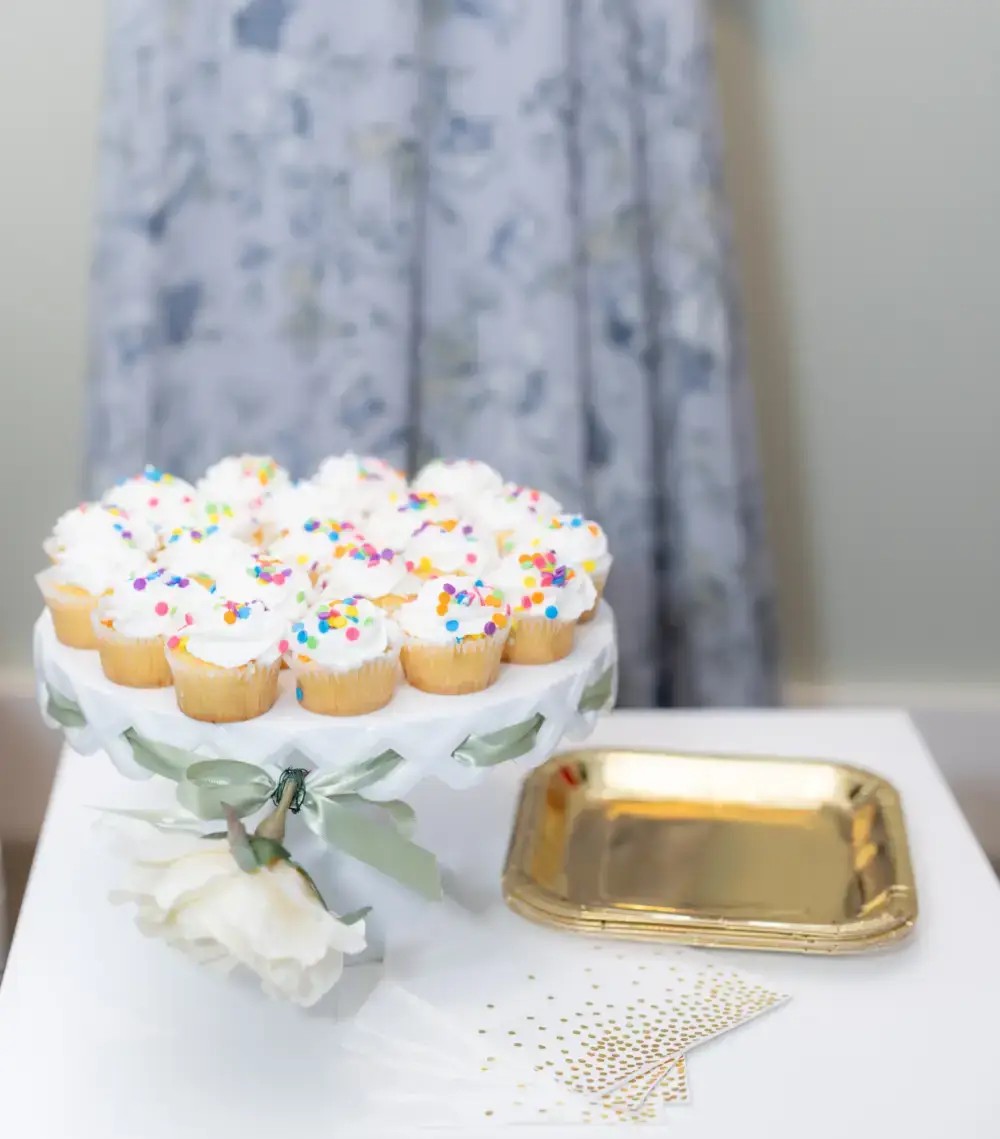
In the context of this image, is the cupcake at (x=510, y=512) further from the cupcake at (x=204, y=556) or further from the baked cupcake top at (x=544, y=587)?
the cupcake at (x=204, y=556)

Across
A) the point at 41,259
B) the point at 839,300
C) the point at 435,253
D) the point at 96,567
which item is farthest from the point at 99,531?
the point at 839,300

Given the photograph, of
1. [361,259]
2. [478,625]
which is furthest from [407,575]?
[361,259]

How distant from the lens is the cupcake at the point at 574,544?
103 cm

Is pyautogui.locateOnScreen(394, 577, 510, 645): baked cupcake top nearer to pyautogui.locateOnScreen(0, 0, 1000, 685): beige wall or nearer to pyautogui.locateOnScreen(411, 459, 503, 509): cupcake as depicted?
pyautogui.locateOnScreen(411, 459, 503, 509): cupcake

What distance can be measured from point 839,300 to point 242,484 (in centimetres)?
104

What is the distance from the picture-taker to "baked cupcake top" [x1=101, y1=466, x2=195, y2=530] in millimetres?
1080

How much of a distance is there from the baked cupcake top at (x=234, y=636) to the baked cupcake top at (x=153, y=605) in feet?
0.05

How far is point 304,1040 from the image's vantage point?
0.88 m

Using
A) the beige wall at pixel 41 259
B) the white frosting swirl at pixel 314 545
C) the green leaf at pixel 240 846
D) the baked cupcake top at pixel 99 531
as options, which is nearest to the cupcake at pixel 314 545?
the white frosting swirl at pixel 314 545

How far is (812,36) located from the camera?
68.7 inches

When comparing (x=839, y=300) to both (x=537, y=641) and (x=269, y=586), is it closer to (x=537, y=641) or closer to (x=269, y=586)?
(x=537, y=641)

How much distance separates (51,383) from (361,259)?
0.53 metres

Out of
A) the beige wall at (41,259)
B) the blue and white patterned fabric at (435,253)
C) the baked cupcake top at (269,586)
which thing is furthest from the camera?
the beige wall at (41,259)

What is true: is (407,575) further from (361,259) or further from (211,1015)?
(361,259)
